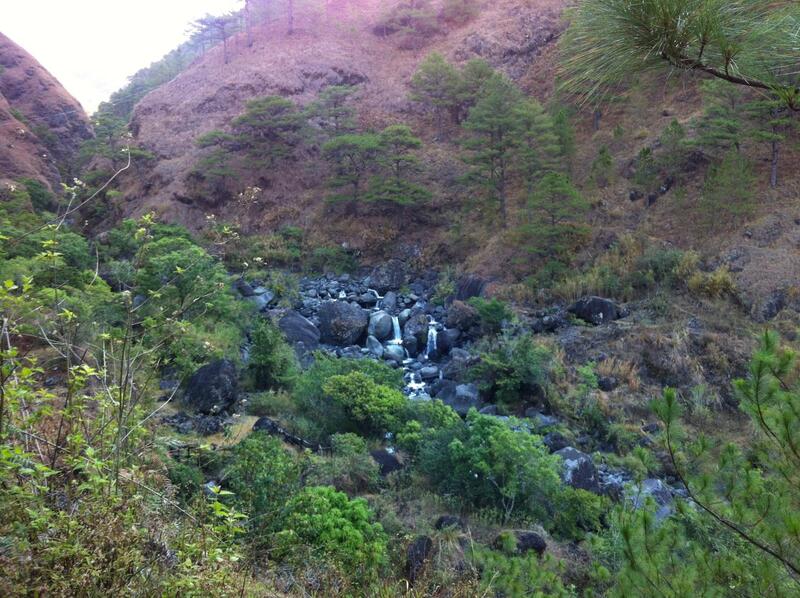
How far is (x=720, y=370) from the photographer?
1081 centimetres

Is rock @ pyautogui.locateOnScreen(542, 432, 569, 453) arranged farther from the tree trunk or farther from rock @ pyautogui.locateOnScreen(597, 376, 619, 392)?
the tree trunk

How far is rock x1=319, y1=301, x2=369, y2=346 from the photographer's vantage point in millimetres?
14820

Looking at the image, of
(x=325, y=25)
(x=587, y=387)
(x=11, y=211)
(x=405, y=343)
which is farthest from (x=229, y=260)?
(x=325, y=25)

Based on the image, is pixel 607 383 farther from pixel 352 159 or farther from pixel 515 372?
pixel 352 159

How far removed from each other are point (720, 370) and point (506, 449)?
258 inches

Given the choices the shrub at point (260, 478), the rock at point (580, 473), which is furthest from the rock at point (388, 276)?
the shrub at point (260, 478)

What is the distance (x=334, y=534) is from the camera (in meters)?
4.97

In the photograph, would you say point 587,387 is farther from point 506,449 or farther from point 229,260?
point 229,260

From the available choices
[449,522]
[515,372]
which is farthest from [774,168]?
[449,522]

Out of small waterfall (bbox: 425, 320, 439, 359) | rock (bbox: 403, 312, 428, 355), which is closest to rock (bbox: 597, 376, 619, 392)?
small waterfall (bbox: 425, 320, 439, 359)

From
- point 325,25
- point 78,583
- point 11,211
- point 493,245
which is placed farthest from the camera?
point 325,25

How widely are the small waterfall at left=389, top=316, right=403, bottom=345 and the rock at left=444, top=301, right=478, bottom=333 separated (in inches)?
54.9

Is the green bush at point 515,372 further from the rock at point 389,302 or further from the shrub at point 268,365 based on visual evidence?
the rock at point 389,302

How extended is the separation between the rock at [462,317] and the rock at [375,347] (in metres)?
2.02
